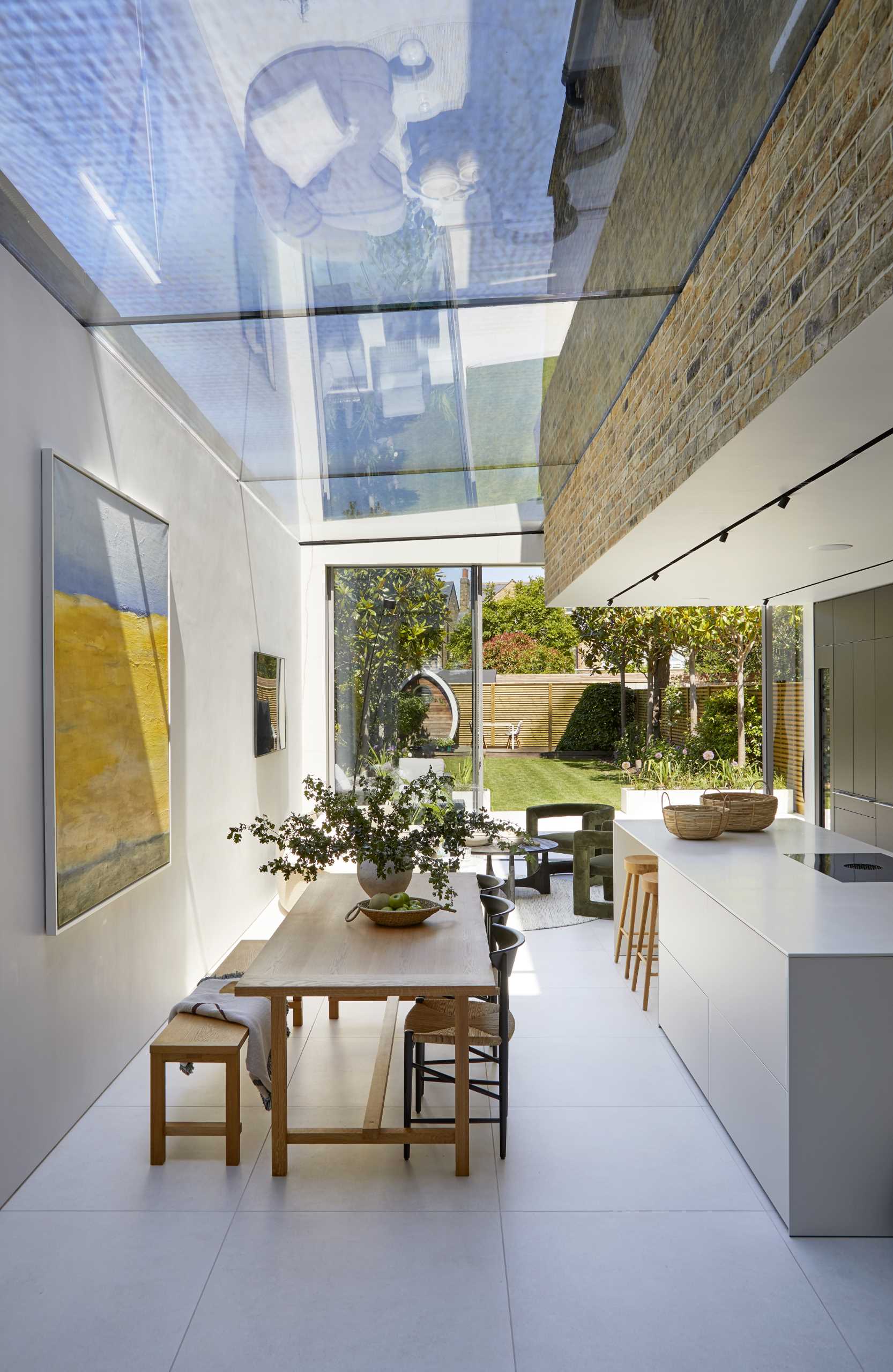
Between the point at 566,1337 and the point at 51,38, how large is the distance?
3.31 metres

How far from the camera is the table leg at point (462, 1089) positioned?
3.14m

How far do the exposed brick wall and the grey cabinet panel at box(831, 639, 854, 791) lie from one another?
158 inches

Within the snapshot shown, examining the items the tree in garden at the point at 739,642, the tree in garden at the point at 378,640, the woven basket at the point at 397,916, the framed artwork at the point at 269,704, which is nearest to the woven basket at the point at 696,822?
the woven basket at the point at 397,916

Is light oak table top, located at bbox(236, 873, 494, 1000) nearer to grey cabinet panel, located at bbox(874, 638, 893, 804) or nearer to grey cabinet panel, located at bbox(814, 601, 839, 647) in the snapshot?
grey cabinet panel, located at bbox(874, 638, 893, 804)

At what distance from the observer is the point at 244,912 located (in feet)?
20.4

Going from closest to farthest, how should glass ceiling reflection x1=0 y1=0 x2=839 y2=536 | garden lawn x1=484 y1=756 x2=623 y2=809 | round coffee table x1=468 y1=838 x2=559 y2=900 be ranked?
glass ceiling reflection x1=0 y1=0 x2=839 y2=536 < round coffee table x1=468 y1=838 x2=559 y2=900 < garden lawn x1=484 y1=756 x2=623 y2=809

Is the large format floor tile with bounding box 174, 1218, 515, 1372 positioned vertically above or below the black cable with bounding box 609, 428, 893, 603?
below

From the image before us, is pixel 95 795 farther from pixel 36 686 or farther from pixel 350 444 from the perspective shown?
pixel 350 444

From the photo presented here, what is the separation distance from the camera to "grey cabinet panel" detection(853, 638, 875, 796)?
6.95m

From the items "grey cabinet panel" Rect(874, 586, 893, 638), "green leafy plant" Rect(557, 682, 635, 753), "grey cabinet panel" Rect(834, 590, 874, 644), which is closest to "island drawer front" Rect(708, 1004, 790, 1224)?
"grey cabinet panel" Rect(874, 586, 893, 638)

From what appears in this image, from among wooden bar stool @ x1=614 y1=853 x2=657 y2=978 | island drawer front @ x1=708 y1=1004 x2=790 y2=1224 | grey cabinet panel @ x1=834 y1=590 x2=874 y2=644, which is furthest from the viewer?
grey cabinet panel @ x1=834 y1=590 x2=874 y2=644

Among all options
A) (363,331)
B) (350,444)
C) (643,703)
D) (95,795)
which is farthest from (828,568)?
(643,703)

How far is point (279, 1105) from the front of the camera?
3.13 metres

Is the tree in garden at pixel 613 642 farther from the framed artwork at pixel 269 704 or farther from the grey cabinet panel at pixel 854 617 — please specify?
the framed artwork at pixel 269 704
